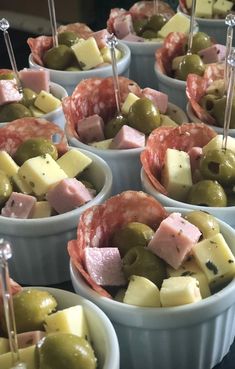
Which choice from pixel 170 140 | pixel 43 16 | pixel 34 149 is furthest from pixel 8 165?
pixel 43 16

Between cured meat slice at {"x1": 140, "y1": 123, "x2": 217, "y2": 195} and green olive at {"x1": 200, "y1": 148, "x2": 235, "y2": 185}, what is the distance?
76 mm

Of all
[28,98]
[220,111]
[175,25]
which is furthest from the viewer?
[175,25]

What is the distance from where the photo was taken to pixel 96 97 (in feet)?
4.05

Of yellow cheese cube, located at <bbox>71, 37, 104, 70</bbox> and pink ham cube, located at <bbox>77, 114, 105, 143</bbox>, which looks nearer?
pink ham cube, located at <bbox>77, 114, 105, 143</bbox>

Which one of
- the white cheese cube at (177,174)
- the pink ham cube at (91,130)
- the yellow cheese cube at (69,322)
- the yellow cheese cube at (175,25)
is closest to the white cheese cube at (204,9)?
the yellow cheese cube at (175,25)

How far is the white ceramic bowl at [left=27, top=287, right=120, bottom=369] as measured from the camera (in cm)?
70

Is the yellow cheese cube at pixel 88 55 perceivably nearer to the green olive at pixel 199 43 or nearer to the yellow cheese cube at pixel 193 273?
the green olive at pixel 199 43

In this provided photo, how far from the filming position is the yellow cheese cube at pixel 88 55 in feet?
4.49

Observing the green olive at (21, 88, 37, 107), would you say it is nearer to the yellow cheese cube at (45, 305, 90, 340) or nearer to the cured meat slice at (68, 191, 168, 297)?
the cured meat slice at (68, 191, 168, 297)

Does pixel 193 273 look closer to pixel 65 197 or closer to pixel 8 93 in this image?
pixel 65 197

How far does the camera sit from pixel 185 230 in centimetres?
83

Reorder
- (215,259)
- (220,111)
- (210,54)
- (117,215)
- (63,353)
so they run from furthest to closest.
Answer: (210,54), (220,111), (117,215), (215,259), (63,353)

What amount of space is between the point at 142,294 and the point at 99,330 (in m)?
0.07

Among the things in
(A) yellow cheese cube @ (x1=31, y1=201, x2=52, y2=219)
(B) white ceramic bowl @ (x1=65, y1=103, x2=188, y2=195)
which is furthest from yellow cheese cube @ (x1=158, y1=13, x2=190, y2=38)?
(A) yellow cheese cube @ (x1=31, y1=201, x2=52, y2=219)
